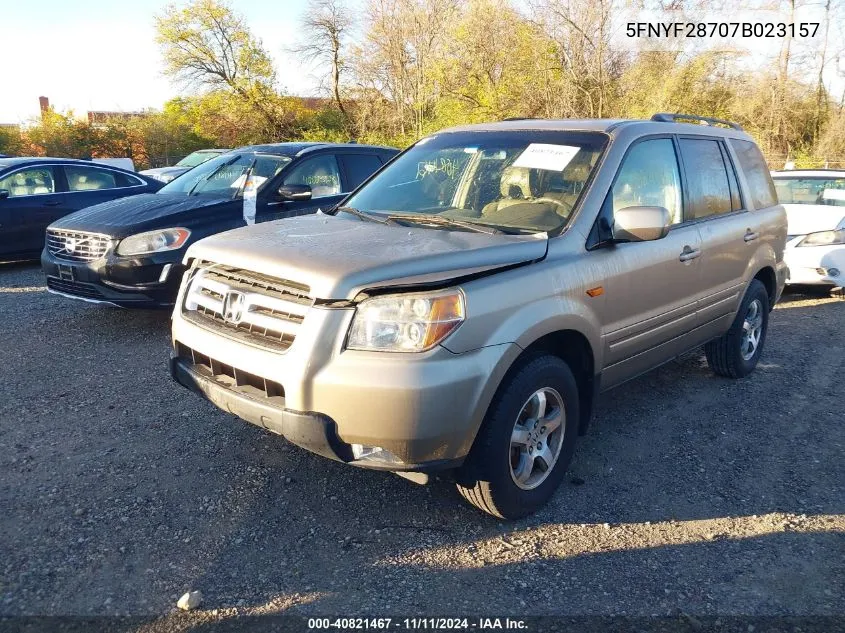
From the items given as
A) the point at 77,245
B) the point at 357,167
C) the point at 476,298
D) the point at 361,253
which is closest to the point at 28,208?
the point at 77,245

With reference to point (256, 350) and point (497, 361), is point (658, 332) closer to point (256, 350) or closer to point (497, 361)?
point (497, 361)

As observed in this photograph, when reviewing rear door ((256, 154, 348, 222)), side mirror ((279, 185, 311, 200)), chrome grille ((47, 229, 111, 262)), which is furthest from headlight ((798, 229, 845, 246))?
chrome grille ((47, 229, 111, 262))

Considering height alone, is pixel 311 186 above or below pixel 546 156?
below

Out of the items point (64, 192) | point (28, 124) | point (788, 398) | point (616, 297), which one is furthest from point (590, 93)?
point (28, 124)

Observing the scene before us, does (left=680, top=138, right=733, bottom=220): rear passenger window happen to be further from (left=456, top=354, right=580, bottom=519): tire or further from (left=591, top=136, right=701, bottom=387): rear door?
(left=456, top=354, right=580, bottom=519): tire

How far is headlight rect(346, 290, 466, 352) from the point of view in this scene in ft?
8.79

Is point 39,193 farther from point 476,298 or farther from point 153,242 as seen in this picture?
point 476,298

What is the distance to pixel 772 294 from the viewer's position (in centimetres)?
550

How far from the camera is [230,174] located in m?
6.73

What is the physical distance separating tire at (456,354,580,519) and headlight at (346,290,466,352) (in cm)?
46

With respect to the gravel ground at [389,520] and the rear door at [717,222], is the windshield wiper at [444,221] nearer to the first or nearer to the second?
the gravel ground at [389,520]

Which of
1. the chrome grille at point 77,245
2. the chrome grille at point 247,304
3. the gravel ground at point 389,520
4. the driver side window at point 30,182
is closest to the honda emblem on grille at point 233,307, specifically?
the chrome grille at point 247,304

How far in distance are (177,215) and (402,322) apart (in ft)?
12.8

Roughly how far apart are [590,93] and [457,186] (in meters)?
16.7
